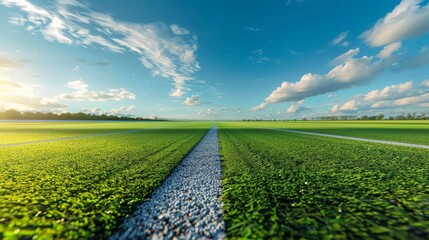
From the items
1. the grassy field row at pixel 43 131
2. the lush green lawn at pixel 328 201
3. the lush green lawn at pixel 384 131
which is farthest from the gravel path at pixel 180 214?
the grassy field row at pixel 43 131

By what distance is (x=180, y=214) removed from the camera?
4766mm

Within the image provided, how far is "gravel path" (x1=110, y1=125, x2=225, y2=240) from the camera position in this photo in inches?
157

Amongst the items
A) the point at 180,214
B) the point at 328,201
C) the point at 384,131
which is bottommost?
the point at 180,214

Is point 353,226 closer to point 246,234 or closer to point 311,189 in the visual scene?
point 311,189

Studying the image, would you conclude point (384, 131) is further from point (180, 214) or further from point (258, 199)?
point (180, 214)

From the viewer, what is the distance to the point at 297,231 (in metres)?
3.91

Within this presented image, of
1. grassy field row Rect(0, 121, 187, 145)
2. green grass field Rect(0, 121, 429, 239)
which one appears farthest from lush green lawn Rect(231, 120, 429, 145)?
grassy field row Rect(0, 121, 187, 145)

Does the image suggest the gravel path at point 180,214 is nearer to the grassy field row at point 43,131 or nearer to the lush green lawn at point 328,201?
the lush green lawn at point 328,201

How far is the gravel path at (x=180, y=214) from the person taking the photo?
3982 mm

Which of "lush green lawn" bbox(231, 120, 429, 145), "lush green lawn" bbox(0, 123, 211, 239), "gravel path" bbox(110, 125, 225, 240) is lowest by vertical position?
"gravel path" bbox(110, 125, 225, 240)

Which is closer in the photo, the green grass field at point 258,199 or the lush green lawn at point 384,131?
the green grass field at point 258,199

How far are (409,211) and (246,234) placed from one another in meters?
4.70

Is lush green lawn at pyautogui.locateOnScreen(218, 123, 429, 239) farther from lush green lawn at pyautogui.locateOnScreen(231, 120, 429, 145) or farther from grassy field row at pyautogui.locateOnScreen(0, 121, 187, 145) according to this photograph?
grassy field row at pyautogui.locateOnScreen(0, 121, 187, 145)

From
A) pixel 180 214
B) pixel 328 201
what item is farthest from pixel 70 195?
pixel 328 201
